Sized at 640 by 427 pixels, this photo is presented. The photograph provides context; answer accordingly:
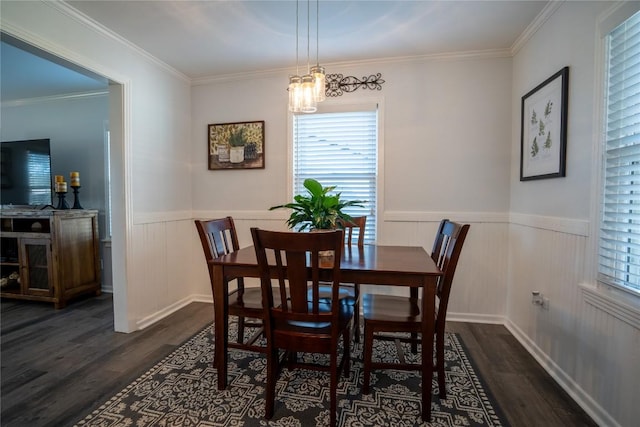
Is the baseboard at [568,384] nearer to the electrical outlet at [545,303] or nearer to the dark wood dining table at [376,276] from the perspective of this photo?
the electrical outlet at [545,303]

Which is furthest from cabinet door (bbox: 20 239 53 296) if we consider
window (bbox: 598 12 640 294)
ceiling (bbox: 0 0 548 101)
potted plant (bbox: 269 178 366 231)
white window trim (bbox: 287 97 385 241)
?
window (bbox: 598 12 640 294)

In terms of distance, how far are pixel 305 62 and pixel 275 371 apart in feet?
8.67

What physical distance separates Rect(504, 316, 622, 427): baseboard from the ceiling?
2363 millimetres

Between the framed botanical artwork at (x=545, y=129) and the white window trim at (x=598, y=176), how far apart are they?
283mm

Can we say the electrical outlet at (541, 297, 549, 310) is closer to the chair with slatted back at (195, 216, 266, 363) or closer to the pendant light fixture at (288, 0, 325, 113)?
the chair with slatted back at (195, 216, 266, 363)

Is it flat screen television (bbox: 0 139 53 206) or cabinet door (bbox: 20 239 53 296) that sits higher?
flat screen television (bbox: 0 139 53 206)

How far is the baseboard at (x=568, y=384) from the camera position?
1512mm

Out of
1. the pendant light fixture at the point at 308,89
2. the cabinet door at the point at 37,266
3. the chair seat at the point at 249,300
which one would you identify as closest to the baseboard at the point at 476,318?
the chair seat at the point at 249,300

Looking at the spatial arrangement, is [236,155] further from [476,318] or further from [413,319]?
[476,318]

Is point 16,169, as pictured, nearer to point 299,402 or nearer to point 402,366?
point 299,402

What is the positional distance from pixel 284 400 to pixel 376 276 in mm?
872

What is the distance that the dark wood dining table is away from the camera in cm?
157

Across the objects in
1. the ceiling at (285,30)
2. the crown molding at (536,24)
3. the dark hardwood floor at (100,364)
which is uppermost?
the ceiling at (285,30)

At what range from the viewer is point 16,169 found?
368 cm
